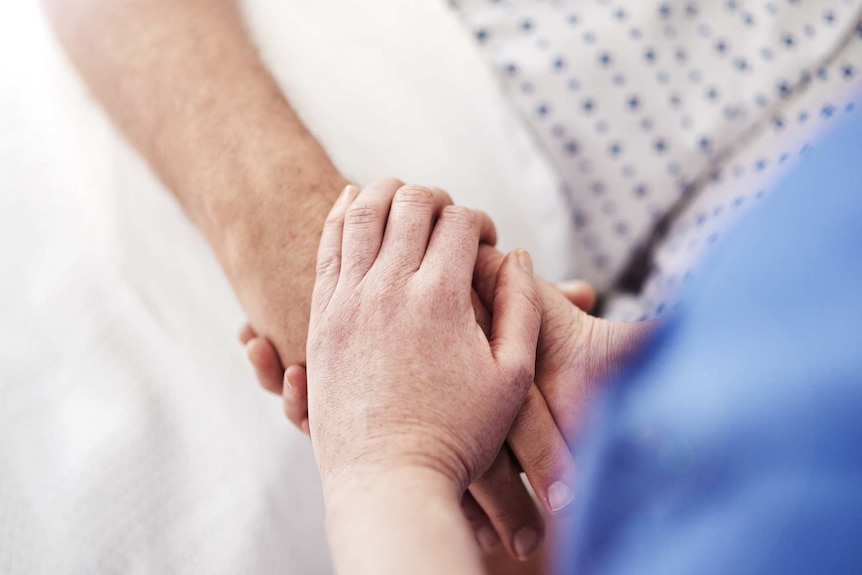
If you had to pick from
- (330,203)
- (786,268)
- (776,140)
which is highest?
(330,203)

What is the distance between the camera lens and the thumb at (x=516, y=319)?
53cm

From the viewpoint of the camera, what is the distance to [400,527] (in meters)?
0.43

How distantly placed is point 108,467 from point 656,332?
53cm

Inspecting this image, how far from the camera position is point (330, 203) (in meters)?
0.72

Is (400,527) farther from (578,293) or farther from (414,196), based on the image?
(578,293)

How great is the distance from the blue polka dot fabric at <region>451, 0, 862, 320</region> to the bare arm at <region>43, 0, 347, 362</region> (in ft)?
0.87

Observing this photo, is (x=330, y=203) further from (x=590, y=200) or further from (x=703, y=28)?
(x=703, y=28)

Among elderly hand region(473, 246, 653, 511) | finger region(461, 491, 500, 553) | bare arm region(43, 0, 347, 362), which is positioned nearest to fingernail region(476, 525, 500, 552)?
finger region(461, 491, 500, 553)

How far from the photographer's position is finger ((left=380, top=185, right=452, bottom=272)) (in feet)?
1.86

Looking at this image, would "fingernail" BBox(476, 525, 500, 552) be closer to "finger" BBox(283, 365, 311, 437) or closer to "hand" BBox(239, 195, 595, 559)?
"hand" BBox(239, 195, 595, 559)

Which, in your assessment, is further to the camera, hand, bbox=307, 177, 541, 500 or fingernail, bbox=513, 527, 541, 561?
fingernail, bbox=513, 527, 541, 561

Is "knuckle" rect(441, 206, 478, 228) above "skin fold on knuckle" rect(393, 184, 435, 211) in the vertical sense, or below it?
below

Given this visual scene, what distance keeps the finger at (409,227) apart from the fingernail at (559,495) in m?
0.21

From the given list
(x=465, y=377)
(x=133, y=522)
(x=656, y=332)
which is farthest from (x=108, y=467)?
(x=656, y=332)
